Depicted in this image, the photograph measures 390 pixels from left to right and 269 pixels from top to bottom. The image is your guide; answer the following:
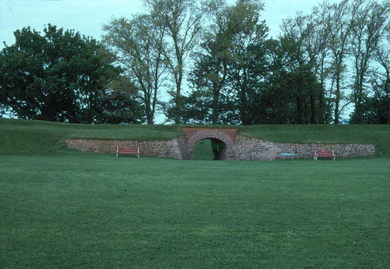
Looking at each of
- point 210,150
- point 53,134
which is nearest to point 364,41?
point 210,150

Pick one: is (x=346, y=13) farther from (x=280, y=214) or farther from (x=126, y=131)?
(x=280, y=214)

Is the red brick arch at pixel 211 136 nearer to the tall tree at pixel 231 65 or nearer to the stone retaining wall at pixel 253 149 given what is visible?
the stone retaining wall at pixel 253 149

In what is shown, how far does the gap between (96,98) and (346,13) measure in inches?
1069

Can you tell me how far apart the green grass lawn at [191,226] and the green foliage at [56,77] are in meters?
32.4

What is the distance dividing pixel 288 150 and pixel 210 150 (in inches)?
531

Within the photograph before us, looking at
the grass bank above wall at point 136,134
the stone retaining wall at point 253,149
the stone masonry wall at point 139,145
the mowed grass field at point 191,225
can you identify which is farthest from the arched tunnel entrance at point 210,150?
the mowed grass field at point 191,225

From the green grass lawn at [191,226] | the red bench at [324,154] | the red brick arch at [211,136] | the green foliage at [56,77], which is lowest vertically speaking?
the green grass lawn at [191,226]

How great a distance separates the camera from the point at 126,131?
30203mm

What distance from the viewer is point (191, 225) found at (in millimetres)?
6148

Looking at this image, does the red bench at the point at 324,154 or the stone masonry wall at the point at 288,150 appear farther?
the stone masonry wall at the point at 288,150

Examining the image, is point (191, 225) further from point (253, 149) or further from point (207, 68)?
point (207, 68)

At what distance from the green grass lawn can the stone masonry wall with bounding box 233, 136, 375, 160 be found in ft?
63.2

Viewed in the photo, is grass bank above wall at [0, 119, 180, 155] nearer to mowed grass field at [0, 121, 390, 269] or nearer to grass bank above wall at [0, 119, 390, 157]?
grass bank above wall at [0, 119, 390, 157]

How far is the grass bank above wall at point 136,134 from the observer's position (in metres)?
25.9
